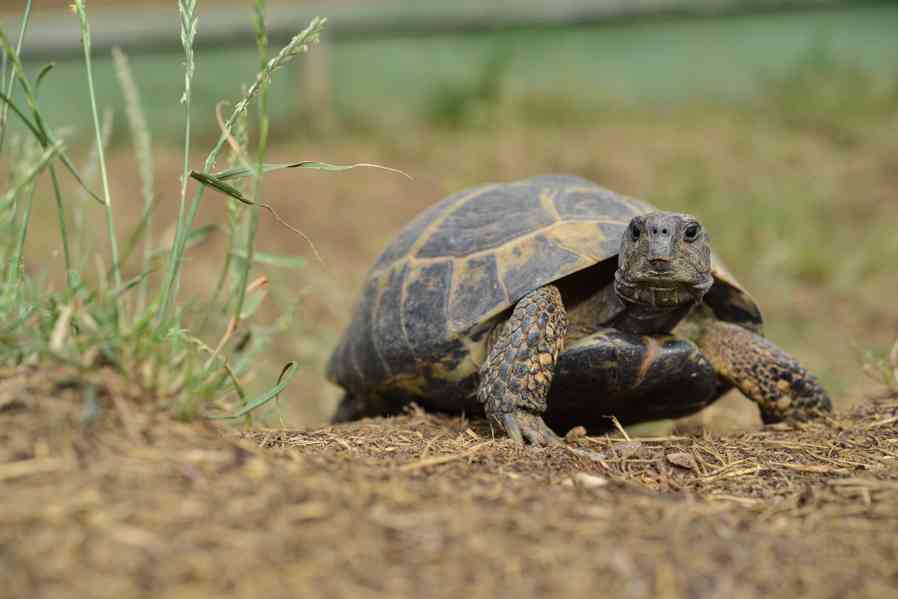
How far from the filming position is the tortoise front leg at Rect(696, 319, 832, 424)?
11.0 feet

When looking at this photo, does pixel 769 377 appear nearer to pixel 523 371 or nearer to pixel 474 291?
pixel 523 371

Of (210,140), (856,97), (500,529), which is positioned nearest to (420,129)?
(210,140)

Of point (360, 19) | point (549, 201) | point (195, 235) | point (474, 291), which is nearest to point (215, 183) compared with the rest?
point (195, 235)

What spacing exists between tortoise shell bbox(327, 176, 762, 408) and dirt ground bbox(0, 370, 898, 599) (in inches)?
40.3

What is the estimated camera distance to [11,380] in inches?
74.0

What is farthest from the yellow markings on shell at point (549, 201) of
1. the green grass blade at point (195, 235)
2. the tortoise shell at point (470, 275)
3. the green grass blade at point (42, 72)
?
the green grass blade at point (42, 72)

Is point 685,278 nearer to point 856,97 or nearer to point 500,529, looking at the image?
point 500,529

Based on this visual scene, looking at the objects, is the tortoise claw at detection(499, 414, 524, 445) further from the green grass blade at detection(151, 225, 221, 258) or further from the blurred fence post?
the blurred fence post

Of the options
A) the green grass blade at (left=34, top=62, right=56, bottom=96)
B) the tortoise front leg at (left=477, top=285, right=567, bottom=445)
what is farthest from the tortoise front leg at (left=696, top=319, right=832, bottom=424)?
the green grass blade at (left=34, top=62, right=56, bottom=96)

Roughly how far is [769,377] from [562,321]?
92cm

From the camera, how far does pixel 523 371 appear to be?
2963 millimetres

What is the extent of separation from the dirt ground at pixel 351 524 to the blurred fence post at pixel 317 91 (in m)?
8.79

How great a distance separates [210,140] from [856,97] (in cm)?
786

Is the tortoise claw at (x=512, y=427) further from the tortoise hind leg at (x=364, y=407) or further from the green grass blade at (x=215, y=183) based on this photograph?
the green grass blade at (x=215, y=183)
